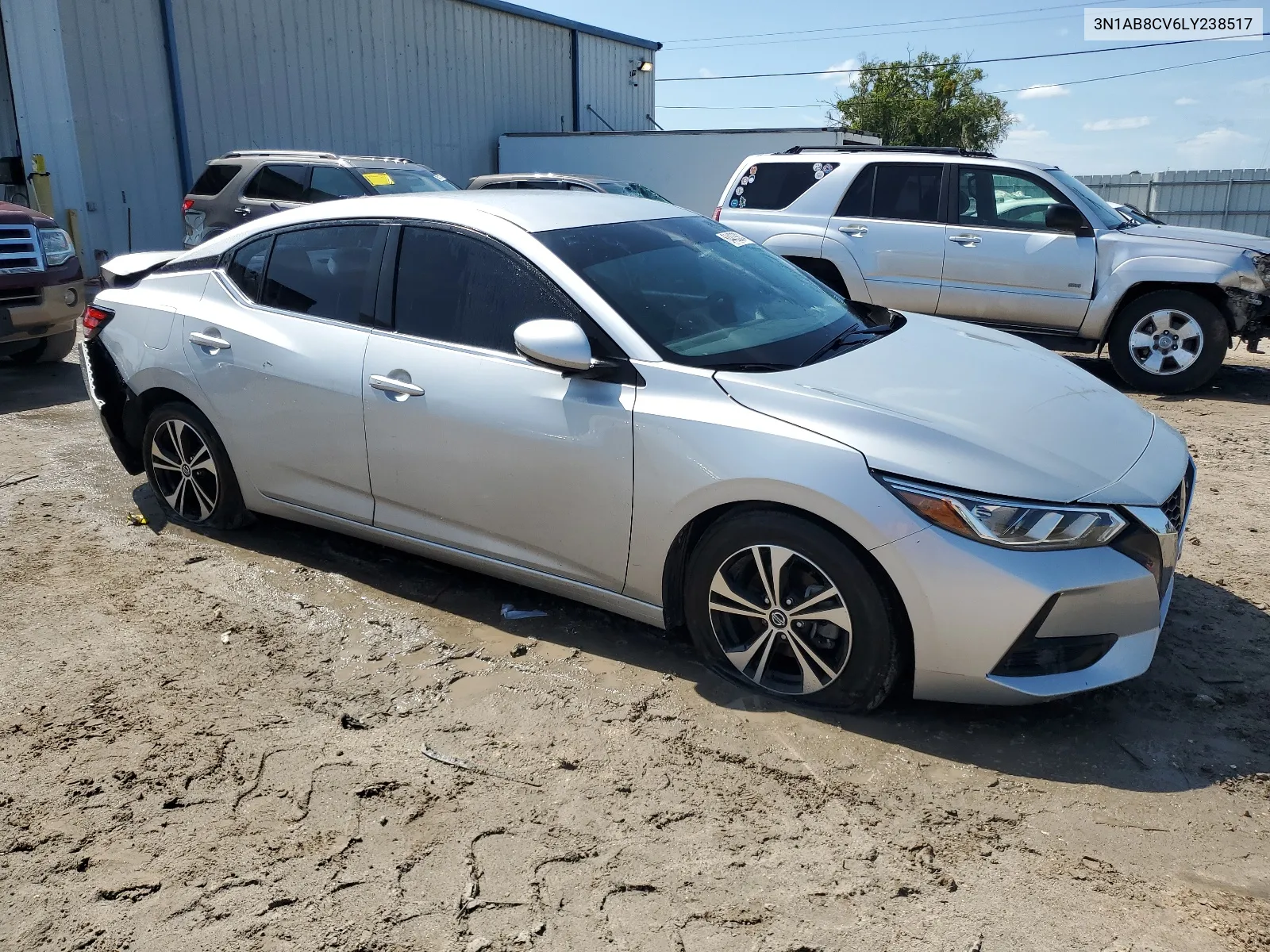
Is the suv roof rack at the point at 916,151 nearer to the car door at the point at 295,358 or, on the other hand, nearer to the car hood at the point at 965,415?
the car hood at the point at 965,415

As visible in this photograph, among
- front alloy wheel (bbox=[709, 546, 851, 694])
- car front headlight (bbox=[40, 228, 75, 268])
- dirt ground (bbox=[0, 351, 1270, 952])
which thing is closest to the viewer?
dirt ground (bbox=[0, 351, 1270, 952])

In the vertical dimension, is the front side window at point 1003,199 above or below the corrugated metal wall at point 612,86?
below

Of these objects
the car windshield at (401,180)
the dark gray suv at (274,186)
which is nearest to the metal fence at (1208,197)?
the car windshield at (401,180)

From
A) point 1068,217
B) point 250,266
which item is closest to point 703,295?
point 250,266

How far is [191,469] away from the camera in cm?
483

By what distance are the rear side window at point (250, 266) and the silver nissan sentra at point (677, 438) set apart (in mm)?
12

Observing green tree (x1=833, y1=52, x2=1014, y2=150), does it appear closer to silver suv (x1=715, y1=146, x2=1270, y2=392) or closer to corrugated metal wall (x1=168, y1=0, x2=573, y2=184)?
corrugated metal wall (x1=168, y1=0, x2=573, y2=184)

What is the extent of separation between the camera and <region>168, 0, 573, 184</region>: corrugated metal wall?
16.5m

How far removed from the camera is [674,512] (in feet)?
11.1

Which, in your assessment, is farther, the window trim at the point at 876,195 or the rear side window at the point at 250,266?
the window trim at the point at 876,195

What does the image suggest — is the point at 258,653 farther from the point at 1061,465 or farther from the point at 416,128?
the point at 416,128

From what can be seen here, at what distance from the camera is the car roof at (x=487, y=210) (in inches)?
157

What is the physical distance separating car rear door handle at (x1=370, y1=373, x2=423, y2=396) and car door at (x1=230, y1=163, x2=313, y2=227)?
28.2 ft

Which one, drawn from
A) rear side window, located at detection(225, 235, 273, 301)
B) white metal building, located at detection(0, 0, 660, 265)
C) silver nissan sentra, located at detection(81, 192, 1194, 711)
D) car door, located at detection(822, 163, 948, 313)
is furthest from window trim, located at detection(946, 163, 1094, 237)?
white metal building, located at detection(0, 0, 660, 265)
